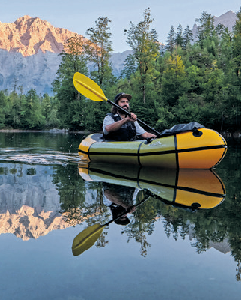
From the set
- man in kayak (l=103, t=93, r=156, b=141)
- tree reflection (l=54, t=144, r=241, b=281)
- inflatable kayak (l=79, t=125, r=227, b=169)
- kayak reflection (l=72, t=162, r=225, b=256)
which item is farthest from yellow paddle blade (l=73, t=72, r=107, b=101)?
tree reflection (l=54, t=144, r=241, b=281)

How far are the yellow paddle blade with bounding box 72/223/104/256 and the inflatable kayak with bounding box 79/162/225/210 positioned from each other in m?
1.35

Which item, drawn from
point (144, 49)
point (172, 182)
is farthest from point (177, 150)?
point (144, 49)

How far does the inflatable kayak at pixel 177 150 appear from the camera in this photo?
22.2 ft

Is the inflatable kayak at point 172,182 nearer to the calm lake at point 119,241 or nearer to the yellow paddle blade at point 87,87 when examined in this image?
the calm lake at point 119,241

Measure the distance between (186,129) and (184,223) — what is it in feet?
12.5

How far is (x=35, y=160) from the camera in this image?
9281 mm

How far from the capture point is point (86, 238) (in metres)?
2.87

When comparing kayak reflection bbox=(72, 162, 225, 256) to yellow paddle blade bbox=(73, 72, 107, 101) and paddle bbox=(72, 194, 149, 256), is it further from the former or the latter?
yellow paddle blade bbox=(73, 72, 107, 101)

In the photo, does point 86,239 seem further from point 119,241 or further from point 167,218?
point 167,218

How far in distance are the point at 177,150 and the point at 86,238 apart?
4.37 m

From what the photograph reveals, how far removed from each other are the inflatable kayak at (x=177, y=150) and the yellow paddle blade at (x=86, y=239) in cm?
403

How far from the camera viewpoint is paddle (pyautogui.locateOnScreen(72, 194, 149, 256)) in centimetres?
267

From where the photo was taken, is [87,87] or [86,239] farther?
[87,87]

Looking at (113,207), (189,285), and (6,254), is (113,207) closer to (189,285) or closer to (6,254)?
(6,254)
